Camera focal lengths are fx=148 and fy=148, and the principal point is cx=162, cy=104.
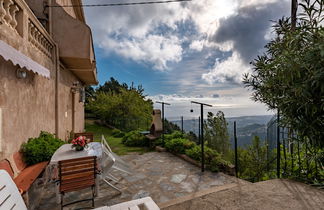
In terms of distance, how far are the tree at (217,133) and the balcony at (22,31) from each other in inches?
227

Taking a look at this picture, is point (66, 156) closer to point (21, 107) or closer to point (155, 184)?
point (21, 107)

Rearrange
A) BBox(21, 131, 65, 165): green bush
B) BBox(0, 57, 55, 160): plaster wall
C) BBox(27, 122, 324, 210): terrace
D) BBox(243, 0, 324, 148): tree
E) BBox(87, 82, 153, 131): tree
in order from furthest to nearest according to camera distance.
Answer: BBox(87, 82, 153, 131): tree
BBox(21, 131, 65, 165): green bush
BBox(0, 57, 55, 160): plaster wall
BBox(27, 122, 324, 210): terrace
BBox(243, 0, 324, 148): tree

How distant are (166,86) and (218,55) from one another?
8732 millimetres

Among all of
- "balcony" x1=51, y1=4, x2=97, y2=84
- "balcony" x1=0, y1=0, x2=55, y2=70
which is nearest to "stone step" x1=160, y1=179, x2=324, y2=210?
"balcony" x1=0, y1=0, x2=55, y2=70

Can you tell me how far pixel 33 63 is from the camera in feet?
10.0

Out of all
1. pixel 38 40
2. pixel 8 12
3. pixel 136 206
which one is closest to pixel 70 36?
pixel 38 40

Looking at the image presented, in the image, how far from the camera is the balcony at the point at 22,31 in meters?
2.70

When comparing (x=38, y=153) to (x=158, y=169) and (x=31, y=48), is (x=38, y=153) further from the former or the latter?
(x=158, y=169)

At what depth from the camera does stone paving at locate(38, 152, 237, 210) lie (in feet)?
9.82

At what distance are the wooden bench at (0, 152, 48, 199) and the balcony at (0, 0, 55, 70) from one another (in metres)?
2.18

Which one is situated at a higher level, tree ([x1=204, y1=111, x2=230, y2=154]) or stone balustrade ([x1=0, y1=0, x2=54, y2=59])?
stone balustrade ([x1=0, y1=0, x2=54, y2=59])

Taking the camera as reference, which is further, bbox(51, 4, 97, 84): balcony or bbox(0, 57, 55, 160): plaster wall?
bbox(51, 4, 97, 84): balcony

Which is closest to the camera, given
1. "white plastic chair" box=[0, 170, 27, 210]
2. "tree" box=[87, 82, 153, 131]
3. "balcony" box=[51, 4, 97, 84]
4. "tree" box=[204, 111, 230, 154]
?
"white plastic chair" box=[0, 170, 27, 210]

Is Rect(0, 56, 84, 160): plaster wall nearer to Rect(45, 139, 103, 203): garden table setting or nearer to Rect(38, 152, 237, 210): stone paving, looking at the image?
Rect(45, 139, 103, 203): garden table setting
